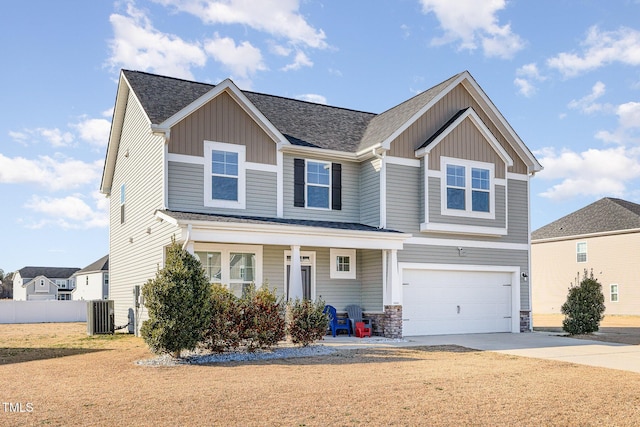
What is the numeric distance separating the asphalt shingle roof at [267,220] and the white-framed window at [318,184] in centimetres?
74

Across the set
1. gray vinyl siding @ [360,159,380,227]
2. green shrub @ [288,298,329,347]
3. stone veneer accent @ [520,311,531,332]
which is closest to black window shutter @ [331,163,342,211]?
gray vinyl siding @ [360,159,380,227]

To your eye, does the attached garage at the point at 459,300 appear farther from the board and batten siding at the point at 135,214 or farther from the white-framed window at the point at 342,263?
the board and batten siding at the point at 135,214

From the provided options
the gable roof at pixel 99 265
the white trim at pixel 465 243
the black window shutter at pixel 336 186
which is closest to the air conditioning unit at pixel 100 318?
the black window shutter at pixel 336 186

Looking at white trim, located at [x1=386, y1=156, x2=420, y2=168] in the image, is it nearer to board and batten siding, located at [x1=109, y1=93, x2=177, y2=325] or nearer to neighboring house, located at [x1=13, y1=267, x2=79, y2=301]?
board and batten siding, located at [x1=109, y1=93, x2=177, y2=325]

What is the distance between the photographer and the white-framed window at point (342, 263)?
20.1m

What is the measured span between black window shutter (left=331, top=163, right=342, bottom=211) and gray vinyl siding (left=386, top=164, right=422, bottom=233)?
1706 mm

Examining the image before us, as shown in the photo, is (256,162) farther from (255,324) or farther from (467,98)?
(467,98)

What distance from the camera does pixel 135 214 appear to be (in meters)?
21.2

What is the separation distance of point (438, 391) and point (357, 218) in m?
11.5

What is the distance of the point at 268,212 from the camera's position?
1917cm

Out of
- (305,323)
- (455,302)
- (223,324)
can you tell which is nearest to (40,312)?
(455,302)

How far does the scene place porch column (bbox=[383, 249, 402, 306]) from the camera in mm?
19031

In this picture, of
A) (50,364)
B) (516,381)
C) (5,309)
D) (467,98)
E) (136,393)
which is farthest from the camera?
(5,309)

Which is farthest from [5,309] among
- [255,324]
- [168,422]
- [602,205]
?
[602,205]
